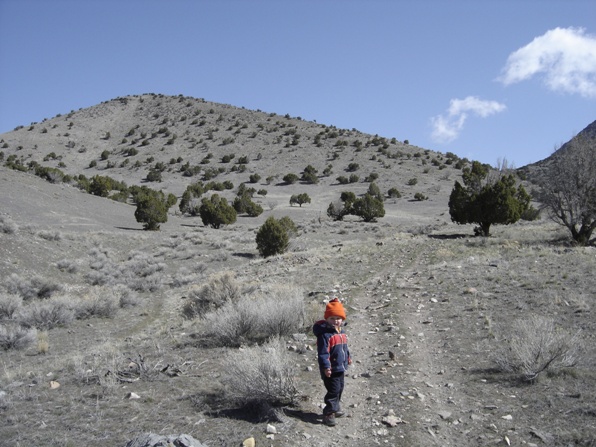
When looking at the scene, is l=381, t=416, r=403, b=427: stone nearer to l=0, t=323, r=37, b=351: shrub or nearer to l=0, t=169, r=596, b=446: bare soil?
l=0, t=169, r=596, b=446: bare soil

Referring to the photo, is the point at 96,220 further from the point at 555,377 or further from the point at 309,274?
the point at 555,377

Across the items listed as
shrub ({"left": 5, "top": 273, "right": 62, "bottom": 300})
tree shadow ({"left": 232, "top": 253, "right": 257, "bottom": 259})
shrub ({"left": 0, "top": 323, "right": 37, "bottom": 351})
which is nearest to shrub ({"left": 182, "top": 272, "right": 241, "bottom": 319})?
shrub ({"left": 0, "top": 323, "right": 37, "bottom": 351})

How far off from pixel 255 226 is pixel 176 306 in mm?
26707

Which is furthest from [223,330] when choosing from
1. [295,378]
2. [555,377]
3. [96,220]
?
[96,220]

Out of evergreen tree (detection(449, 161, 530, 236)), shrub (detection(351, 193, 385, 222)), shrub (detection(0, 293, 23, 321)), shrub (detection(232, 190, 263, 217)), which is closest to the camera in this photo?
shrub (detection(0, 293, 23, 321))

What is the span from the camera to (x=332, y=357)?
496 centimetres

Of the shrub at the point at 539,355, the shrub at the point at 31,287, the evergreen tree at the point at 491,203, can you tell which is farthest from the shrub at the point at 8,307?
the evergreen tree at the point at 491,203

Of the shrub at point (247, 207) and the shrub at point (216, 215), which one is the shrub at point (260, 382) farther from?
the shrub at point (247, 207)

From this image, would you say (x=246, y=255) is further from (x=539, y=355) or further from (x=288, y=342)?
(x=539, y=355)

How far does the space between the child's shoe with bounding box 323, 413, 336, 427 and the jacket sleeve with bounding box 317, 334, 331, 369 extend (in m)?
0.55

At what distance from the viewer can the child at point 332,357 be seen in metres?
4.81

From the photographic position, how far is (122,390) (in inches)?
227

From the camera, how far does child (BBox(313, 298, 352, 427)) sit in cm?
481

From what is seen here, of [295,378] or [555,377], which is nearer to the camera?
[555,377]
